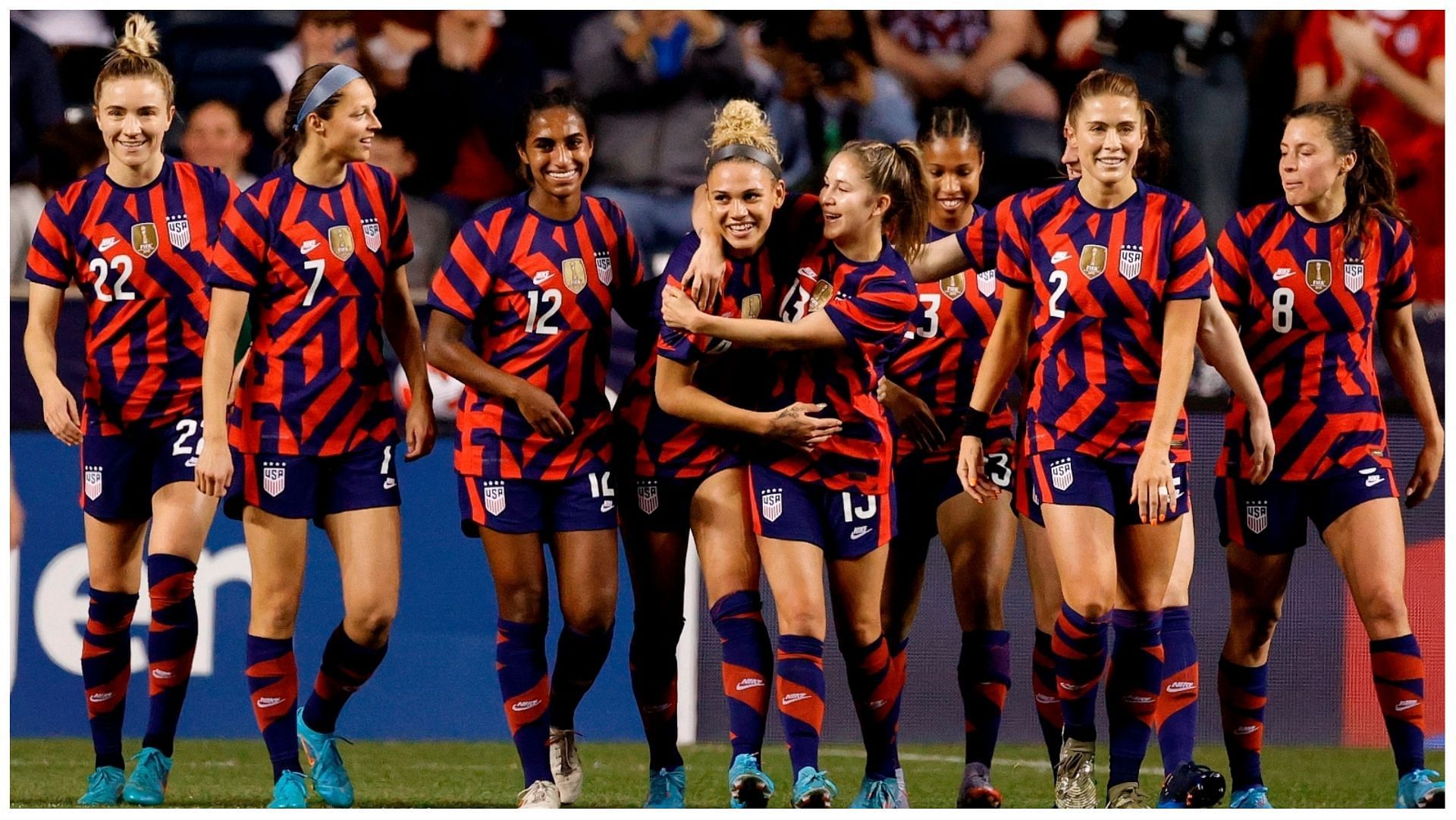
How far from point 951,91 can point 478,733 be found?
3.30m

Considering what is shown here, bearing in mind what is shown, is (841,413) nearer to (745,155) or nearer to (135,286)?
(745,155)

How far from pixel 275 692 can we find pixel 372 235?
4.04 feet

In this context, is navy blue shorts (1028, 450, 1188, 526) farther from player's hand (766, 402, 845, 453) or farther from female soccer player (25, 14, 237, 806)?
female soccer player (25, 14, 237, 806)

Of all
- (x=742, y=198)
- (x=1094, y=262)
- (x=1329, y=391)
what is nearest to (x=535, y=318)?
(x=742, y=198)

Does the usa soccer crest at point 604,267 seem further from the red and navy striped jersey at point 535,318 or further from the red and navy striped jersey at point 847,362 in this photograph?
the red and navy striped jersey at point 847,362

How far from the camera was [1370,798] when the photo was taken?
5.54 meters

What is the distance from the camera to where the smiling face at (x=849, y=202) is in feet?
15.8

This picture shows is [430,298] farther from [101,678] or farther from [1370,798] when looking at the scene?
[1370,798]

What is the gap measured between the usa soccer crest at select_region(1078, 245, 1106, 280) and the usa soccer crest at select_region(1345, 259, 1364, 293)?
74 cm

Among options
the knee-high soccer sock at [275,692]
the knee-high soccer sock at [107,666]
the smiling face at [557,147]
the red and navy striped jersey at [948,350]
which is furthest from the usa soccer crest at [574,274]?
the knee-high soccer sock at [107,666]

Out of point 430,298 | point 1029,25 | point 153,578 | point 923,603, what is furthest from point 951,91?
point 153,578

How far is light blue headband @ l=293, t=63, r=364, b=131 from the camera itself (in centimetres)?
489

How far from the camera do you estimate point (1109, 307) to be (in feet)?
15.7

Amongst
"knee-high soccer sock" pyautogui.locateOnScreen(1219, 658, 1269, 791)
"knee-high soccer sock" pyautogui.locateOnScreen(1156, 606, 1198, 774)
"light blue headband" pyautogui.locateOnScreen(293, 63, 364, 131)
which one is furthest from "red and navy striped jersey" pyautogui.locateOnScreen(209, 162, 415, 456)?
"knee-high soccer sock" pyautogui.locateOnScreen(1219, 658, 1269, 791)
